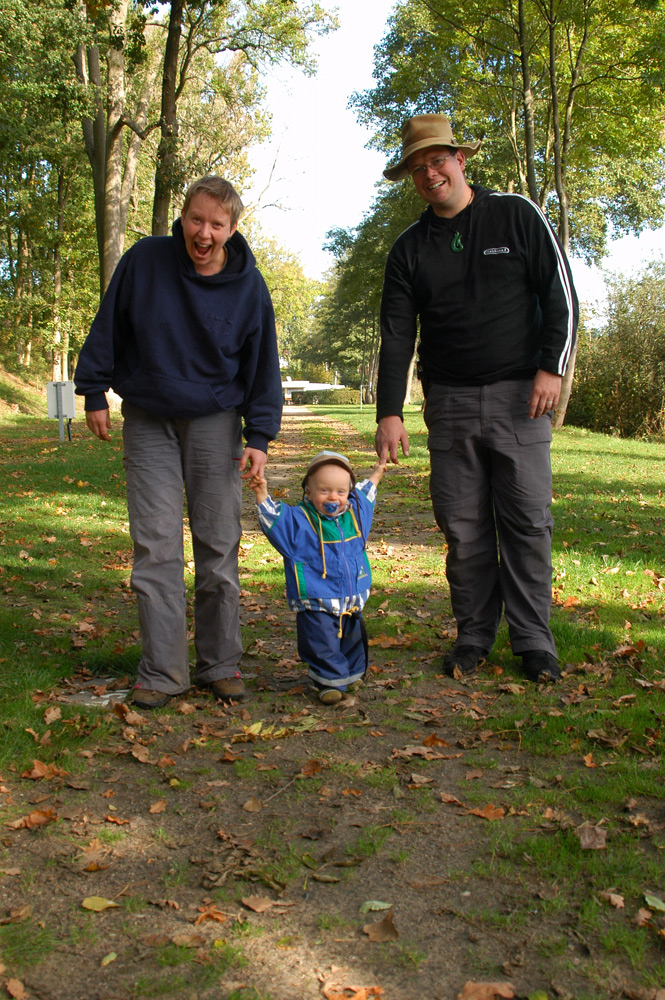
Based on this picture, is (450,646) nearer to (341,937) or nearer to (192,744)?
(192,744)

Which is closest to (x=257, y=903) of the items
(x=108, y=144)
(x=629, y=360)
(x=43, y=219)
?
(x=108, y=144)

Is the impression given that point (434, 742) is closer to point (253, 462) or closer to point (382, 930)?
point (382, 930)

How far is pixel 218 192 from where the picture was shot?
402 cm

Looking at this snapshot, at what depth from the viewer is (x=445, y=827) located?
3.16 metres

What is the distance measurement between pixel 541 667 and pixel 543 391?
1.38 m

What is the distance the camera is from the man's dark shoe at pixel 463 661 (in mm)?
4763

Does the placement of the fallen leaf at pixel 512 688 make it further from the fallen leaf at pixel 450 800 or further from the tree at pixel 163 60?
the tree at pixel 163 60

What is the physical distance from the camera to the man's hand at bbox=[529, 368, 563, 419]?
4402mm

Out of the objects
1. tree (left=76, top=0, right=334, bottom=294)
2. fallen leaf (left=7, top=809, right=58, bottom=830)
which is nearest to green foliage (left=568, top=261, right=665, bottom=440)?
tree (left=76, top=0, right=334, bottom=294)

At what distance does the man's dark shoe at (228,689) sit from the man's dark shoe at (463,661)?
1111 mm

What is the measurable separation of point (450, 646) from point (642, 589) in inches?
77.3

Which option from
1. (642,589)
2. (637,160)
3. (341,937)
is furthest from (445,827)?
(637,160)

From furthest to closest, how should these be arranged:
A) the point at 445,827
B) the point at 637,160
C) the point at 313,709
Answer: the point at 637,160 → the point at 313,709 → the point at 445,827

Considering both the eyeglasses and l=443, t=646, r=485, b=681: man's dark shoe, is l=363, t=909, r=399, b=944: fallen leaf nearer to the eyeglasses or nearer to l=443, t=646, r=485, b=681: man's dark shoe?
l=443, t=646, r=485, b=681: man's dark shoe
